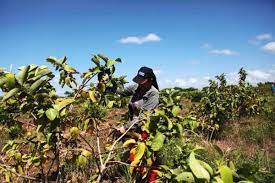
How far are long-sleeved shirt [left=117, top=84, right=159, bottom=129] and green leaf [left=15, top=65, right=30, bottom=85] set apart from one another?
7.04 ft

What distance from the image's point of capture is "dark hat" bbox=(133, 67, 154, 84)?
416 centimetres

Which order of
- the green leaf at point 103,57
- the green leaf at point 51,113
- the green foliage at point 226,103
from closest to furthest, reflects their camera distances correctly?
the green leaf at point 51,113, the green leaf at point 103,57, the green foliage at point 226,103

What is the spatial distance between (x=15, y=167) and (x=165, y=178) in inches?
60.9

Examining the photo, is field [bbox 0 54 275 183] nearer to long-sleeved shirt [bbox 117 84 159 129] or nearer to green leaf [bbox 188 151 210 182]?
green leaf [bbox 188 151 210 182]

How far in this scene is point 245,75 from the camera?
9.45m

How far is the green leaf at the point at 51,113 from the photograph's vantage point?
2109mm

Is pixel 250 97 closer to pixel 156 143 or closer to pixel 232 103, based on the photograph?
pixel 232 103

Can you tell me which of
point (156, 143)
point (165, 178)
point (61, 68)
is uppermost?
point (61, 68)

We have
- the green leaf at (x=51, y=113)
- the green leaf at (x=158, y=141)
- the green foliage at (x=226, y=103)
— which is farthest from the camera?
the green foliage at (x=226, y=103)

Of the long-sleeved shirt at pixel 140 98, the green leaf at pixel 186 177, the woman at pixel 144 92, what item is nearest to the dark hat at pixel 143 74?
the woman at pixel 144 92

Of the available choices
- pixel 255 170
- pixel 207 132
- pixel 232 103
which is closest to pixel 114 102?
pixel 255 170

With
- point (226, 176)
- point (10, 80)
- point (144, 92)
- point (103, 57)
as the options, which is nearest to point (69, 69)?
point (103, 57)

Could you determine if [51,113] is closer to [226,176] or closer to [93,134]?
[226,176]

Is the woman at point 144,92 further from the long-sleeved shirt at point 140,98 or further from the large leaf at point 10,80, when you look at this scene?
the large leaf at point 10,80
